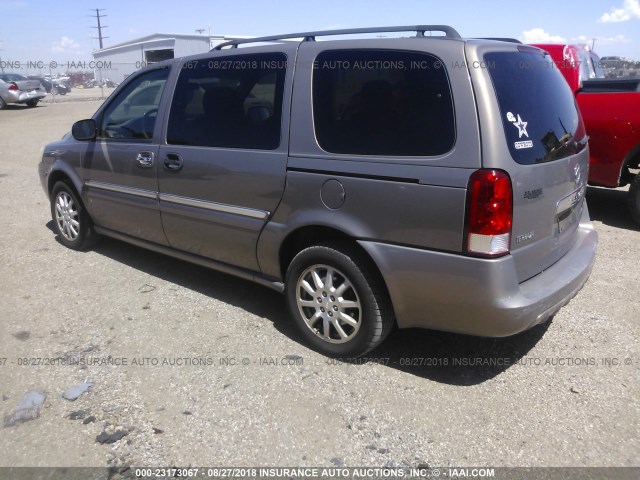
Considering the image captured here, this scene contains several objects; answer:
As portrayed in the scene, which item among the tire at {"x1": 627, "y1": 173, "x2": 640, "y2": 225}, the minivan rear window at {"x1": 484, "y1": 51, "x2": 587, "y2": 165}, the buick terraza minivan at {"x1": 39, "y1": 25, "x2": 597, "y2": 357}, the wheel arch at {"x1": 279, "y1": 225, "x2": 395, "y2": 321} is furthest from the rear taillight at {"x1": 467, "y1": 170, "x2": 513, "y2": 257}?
the tire at {"x1": 627, "y1": 173, "x2": 640, "y2": 225}

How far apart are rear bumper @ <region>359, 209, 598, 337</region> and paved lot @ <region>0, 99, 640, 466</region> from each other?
18.1 inches

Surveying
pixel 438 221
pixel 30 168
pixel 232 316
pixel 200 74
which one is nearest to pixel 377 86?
pixel 438 221

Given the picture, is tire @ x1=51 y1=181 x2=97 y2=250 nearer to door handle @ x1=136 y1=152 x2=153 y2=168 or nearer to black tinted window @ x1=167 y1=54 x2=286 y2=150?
door handle @ x1=136 y1=152 x2=153 y2=168

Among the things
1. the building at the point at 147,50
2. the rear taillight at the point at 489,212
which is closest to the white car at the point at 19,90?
the building at the point at 147,50

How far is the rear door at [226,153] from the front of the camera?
3.44m

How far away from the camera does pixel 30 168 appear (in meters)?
10.1

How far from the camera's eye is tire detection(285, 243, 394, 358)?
312cm

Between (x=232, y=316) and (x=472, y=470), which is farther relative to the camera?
(x=232, y=316)

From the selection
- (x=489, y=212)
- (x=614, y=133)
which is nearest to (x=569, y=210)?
(x=489, y=212)

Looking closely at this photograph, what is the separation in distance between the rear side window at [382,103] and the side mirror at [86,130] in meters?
2.45

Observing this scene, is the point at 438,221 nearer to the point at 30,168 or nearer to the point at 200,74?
the point at 200,74

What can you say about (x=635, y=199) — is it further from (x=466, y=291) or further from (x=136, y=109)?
(x=136, y=109)

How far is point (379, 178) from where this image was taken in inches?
114

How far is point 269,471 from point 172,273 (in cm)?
269
